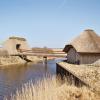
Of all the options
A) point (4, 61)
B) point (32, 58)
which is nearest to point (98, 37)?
point (4, 61)

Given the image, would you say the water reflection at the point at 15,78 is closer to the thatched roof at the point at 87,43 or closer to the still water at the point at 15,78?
the still water at the point at 15,78

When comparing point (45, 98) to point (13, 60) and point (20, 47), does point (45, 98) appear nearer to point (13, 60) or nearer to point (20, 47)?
point (13, 60)

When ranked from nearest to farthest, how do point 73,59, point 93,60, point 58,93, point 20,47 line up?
1. point 58,93
2. point 93,60
3. point 73,59
4. point 20,47

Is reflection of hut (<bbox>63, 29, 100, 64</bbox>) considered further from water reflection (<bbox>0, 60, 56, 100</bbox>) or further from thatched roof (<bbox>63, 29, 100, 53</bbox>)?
water reflection (<bbox>0, 60, 56, 100</bbox>)

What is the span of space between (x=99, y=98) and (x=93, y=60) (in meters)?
16.8

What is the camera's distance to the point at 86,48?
2625 centimetres

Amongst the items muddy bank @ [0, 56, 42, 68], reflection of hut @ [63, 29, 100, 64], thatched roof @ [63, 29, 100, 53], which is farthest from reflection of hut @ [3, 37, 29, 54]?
thatched roof @ [63, 29, 100, 53]

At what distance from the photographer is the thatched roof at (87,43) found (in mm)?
25906

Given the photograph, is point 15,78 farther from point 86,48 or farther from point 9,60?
point 9,60

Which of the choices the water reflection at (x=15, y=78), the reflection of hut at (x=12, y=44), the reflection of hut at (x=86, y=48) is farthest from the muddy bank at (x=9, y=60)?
the reflection of hut at (x=86, y=48)

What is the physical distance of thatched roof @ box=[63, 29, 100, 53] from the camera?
25906mm

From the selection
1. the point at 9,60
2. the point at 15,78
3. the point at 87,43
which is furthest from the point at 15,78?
the point at 9,60

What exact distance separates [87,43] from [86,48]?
3.50ft

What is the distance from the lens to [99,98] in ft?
30.5
